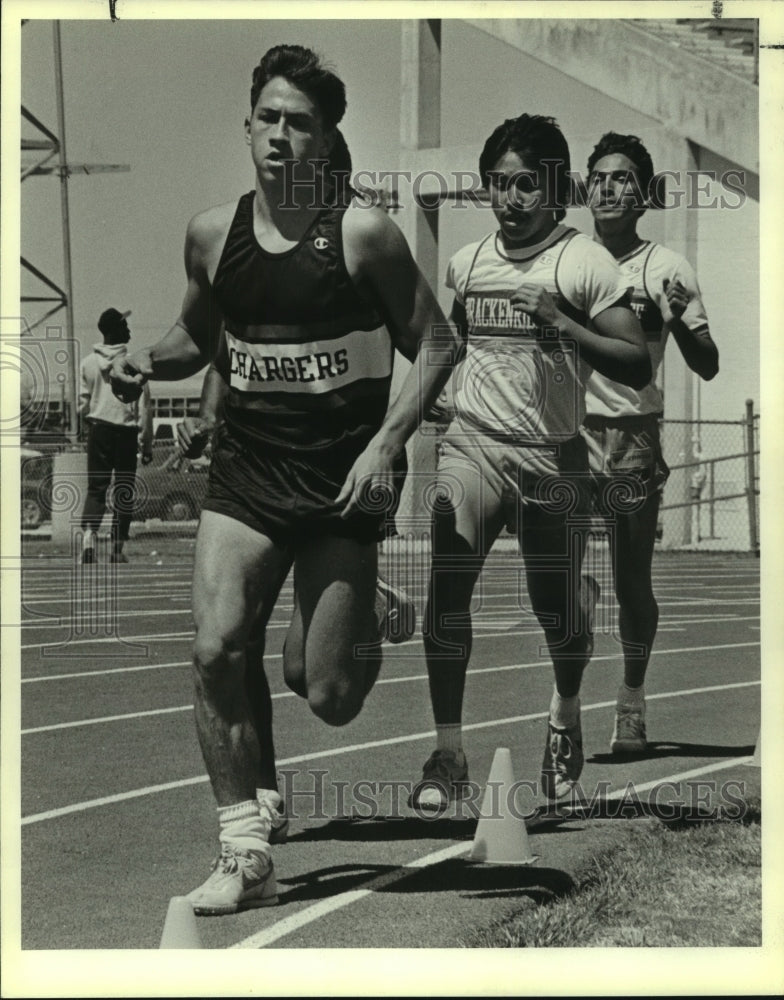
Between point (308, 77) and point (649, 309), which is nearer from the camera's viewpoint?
point (308, 77)

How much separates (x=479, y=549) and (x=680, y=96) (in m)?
1.83

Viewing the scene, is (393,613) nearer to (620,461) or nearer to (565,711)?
(565,711)

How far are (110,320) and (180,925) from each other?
204cm

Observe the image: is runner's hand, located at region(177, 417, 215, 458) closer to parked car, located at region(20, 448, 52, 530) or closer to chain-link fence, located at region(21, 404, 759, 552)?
chain-link fence, located at region(21, 404, 759, 552)

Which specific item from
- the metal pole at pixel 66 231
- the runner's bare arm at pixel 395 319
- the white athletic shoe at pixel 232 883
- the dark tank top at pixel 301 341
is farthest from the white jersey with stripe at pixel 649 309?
the white athletic shoe at pixel 232 883

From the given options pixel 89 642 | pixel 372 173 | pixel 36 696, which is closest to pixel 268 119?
pixel 372 173

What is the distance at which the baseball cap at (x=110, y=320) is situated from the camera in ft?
19.9

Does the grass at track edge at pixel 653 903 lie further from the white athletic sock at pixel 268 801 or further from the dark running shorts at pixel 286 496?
the dark running shorts at pixel 286 496

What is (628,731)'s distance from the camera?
21.6ft

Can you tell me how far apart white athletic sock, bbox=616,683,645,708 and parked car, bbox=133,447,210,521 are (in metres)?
1.65

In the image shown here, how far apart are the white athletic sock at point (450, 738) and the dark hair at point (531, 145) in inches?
72.6

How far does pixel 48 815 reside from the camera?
6.30 meters

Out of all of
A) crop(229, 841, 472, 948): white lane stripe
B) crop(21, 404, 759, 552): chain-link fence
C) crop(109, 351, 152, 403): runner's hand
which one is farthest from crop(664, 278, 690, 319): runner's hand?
crop(229, 841, 472, 948): white lane stripe

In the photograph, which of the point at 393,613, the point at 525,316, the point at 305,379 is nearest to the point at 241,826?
the point at 393,613
